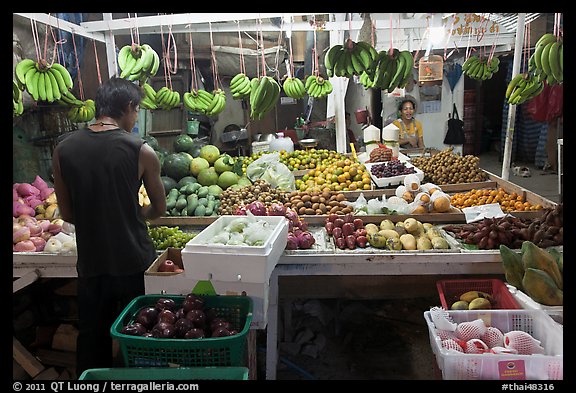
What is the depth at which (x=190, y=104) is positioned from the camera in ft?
15.6

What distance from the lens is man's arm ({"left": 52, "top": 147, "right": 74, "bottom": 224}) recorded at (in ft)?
7.69

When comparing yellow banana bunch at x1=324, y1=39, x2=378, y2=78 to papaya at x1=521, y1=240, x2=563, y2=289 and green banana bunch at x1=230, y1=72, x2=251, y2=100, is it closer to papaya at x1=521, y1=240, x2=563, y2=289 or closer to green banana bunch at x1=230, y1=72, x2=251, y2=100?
green banana bunch at x1=230, y1=72, x2=251, y2=100

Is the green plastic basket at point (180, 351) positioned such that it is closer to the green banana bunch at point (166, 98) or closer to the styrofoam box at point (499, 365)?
the styrofoam box at point (499, 365)

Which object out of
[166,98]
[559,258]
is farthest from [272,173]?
[559,258]

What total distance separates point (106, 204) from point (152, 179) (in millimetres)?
269

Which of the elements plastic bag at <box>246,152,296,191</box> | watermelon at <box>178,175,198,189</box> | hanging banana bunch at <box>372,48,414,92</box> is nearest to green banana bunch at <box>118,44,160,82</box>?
watermelon at <box>178,175,198,189</box>

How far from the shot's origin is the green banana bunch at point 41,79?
3352 mm

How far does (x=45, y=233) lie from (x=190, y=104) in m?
2.04

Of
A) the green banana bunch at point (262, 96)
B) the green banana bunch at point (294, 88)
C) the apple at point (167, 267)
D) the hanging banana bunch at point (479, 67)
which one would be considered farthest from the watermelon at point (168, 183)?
the hanging banana bunch at point (479, 67)

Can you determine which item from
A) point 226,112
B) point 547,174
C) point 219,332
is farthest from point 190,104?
→ point 547,174

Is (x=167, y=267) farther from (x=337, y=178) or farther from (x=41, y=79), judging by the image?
(x=337, y=178)

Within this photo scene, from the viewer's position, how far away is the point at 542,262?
2.39 metres

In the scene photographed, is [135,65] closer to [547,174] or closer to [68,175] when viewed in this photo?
[68,175]

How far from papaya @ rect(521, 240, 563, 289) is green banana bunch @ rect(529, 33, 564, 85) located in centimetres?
144
